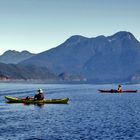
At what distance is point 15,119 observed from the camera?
8231 cm

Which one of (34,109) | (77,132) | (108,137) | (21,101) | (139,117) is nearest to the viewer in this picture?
(108,137)

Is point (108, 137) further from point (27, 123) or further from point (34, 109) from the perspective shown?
point (34, 109)

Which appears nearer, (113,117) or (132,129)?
(132,129)

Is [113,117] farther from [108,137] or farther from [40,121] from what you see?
[108,137]

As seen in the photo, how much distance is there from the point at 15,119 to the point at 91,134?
22995 millimetres

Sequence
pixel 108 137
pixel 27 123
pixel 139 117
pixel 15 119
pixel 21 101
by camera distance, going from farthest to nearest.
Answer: pixel 21 101 < pixel 139 117 < pixel 15 119 < pixel 27 123 < pixel 108 137

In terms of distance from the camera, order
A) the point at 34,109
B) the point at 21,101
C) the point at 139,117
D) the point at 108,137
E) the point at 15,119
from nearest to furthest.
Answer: the point at 108,137, the point at 15,119, the point at 139,117, the point at 34,109, the point at 21,101

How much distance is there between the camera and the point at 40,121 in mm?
80000

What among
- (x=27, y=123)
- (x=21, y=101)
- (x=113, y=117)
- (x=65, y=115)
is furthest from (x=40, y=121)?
(x=21, y=101)

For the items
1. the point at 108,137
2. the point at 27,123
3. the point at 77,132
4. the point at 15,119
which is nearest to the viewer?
the point at 108,137

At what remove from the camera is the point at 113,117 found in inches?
3467

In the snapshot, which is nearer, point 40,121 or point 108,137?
point 108,137

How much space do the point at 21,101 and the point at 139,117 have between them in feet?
141

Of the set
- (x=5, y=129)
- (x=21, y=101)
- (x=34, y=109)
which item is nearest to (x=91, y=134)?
(x=5, y=129)
